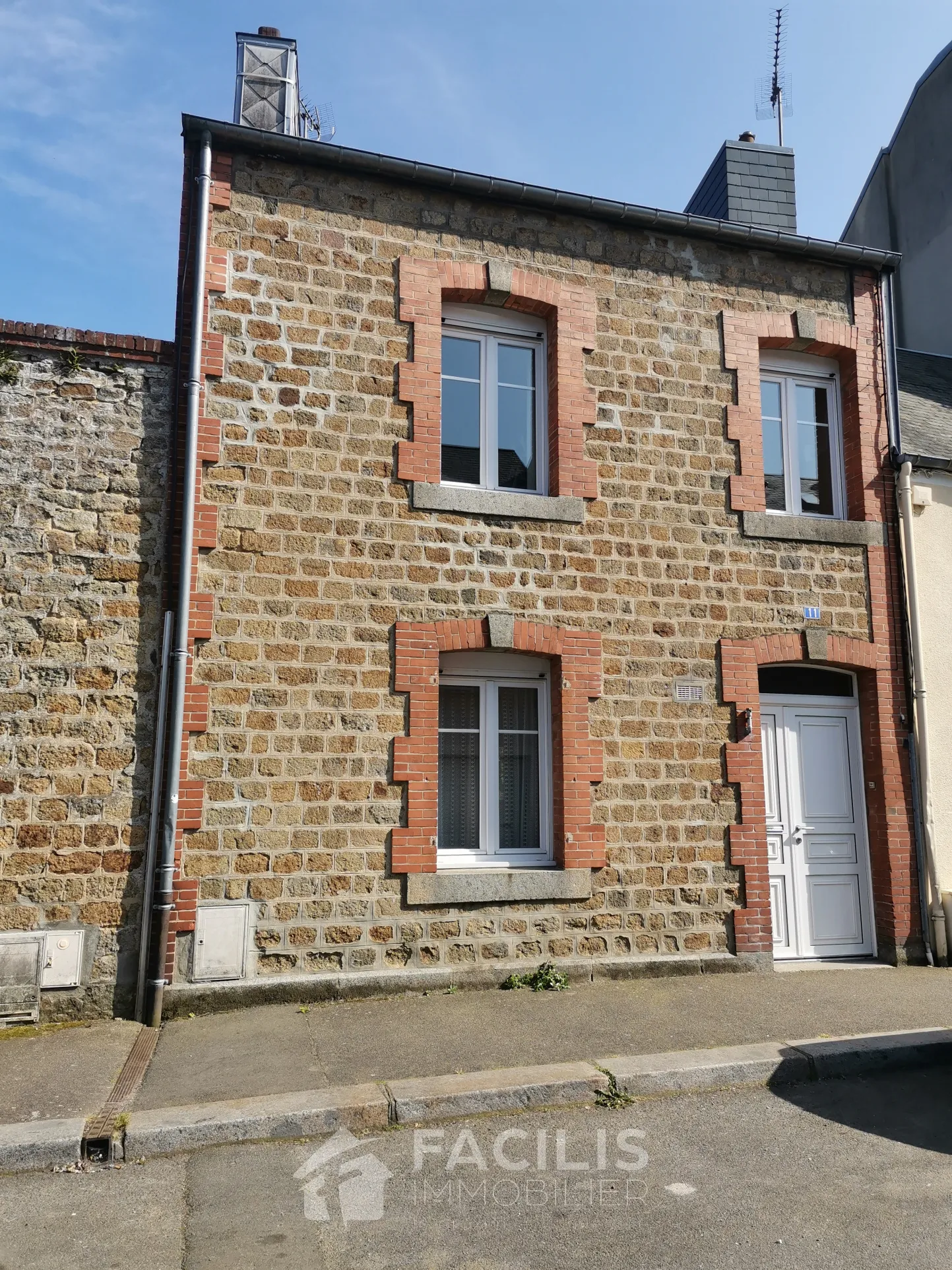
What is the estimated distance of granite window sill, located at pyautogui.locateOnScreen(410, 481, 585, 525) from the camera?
7.50m

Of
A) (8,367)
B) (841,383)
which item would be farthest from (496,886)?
(841,383)

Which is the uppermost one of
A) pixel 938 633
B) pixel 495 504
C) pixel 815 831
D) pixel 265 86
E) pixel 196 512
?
pixel 265 86

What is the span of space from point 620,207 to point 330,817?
5.77 m

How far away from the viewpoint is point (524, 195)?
798 centimetres

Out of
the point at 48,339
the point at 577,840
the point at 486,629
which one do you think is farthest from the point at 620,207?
the point at 577,840

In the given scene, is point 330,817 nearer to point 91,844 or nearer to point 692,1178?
point 91,844

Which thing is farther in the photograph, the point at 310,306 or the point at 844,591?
the point at 844,591

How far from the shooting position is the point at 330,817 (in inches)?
273

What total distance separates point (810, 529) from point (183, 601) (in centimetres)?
553

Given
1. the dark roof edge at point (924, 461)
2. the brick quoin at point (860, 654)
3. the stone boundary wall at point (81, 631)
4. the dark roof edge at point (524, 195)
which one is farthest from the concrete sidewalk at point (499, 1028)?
the dark roof edge at point (524, 195)

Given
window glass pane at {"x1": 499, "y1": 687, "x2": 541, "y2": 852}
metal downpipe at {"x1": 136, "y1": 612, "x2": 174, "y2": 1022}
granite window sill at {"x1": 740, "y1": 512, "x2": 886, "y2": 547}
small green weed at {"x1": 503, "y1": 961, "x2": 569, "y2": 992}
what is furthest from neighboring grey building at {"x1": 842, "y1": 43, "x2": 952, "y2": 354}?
metal downpipe at {"x1": 136, "y1": 612, "x2": 174, "y2": 1022}

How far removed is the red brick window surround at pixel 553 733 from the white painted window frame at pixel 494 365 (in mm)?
1321

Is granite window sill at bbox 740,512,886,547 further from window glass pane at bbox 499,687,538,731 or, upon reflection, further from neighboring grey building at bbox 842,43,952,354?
neighboring grey building at bbox 842,43,952,354

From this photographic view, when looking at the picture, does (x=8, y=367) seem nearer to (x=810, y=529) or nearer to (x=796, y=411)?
(x=810, y=529)
